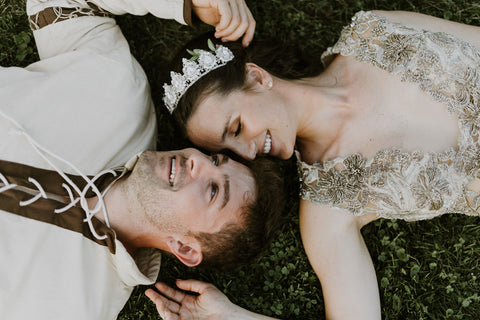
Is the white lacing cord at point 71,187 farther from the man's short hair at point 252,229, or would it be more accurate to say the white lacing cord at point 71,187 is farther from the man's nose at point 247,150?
the man's nose at point 247,150

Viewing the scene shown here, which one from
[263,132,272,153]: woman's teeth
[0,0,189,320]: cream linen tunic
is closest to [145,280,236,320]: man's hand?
[0,0,189,320]: cream linen tunic

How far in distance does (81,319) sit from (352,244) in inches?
77.7

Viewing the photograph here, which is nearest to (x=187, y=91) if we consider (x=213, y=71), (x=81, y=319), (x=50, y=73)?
(x=213, y=71)

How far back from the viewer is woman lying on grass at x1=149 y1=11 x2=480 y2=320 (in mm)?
3215

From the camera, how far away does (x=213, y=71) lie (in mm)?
3201

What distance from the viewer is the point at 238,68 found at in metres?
3.25

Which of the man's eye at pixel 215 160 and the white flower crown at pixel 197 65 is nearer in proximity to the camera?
the man's eye at pixel 215 160

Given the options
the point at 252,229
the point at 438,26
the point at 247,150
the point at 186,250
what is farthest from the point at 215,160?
the point at 438,26

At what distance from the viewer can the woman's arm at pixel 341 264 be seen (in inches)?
131

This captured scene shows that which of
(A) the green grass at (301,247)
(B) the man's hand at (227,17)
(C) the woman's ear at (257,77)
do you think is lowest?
(A) the green grass at (301,247)

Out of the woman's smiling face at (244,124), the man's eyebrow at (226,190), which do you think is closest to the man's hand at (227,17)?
the woman's smiling face at (244,124)

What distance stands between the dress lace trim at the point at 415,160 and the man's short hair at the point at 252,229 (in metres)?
0.39

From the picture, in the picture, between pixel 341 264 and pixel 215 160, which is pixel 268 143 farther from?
pixel 341 264

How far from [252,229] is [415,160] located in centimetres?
125
